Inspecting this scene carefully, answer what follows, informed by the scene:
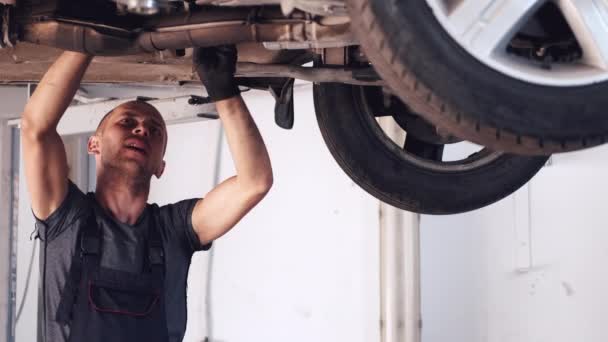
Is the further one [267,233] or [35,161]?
[267,233]

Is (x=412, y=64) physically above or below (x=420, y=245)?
above

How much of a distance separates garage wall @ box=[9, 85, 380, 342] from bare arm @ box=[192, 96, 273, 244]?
725 millimetres

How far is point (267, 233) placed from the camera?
3131 millimetres

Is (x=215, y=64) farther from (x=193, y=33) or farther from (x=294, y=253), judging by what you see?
(x=294, y=253)

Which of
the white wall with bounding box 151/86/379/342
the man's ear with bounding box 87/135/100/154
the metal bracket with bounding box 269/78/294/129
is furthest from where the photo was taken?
the white wall with bounding box 151/86/379/342

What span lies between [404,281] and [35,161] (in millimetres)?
1261

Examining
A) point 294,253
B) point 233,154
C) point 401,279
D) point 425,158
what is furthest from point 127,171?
point 294,253

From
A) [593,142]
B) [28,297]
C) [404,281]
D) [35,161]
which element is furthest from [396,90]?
[28,297]

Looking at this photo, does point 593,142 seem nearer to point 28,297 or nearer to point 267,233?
point 267,233

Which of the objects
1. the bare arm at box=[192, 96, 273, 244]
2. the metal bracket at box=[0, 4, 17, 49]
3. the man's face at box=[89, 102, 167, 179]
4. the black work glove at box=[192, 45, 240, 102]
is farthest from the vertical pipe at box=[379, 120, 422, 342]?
the metal bracket at box=[0, 4, 17, 49]

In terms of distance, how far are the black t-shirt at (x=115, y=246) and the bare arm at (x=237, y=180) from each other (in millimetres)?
45

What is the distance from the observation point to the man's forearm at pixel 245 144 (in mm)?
1729

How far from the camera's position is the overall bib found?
5.61 feet

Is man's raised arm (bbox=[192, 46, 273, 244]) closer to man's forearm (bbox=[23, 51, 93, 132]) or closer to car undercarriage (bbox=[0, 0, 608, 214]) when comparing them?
car undercarriage (bbox=[0, 0, 608, 214])
